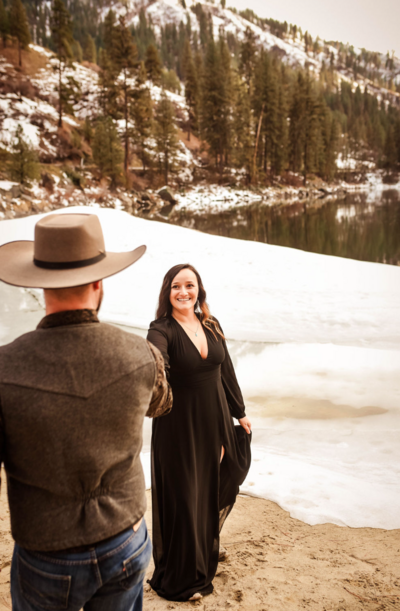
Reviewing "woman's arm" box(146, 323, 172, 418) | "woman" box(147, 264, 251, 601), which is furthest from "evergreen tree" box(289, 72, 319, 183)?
"woman's arm" box(146, 323, 172, 418)

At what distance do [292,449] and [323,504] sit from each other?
0.90 metres

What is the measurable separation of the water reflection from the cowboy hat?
11726 mm

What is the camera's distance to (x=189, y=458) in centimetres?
215

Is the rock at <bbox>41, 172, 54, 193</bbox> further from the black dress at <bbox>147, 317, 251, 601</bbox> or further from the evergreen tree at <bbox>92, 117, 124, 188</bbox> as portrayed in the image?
the black dress at <bbox>147, 317, 251, 601</bbox>

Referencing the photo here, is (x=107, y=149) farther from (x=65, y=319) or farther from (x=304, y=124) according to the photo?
(x=65, y=319)

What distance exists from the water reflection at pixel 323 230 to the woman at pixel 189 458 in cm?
1065

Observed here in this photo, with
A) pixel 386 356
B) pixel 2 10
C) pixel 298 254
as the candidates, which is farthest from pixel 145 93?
pixel 386 356

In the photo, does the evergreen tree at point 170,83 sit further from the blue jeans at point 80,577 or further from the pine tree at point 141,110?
the blue jeans at point 80,577

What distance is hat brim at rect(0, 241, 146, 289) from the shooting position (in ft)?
3.67

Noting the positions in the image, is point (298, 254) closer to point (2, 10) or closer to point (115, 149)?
point (115, 149)

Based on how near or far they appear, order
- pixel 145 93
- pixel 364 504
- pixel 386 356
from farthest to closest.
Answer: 1. pixel 145 93
2. pixel 386 356
3. pixel 364 504

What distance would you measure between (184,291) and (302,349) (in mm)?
4160

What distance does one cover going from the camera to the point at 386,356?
5.77 meters

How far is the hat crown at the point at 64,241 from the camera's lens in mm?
1167
